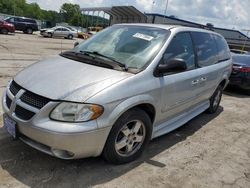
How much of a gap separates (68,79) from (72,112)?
479 mm

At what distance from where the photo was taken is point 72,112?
3.13 metres

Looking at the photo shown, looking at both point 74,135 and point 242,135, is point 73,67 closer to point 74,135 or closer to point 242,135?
point 74,135

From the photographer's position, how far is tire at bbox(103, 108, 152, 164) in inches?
137

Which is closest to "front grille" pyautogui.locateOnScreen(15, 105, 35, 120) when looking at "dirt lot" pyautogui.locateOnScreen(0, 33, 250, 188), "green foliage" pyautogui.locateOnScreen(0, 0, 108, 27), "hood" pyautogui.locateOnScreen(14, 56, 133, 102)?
"hood" pyautogui.locateOnScreen(14, 56, 133, 102)

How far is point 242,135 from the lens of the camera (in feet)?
18.1

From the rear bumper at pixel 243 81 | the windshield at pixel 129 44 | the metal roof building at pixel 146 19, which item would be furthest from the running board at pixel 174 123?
the metal roof building at pixel 146 19

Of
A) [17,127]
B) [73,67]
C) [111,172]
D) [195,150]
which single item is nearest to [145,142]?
[111,172]

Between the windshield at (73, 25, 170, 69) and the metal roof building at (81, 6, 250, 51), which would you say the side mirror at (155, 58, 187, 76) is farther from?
the metal roof building at (81, 6, 250, 51)

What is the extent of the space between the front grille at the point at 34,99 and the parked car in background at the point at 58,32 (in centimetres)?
3350

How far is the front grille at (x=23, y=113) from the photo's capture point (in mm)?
3191

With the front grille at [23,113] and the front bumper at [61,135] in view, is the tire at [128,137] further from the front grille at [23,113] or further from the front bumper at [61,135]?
the front grille at [23,113]

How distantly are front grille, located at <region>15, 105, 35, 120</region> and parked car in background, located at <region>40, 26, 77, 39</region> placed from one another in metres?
33.5

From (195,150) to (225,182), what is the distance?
2.85 ft

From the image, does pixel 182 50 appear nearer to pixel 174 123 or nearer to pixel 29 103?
pixel 174 123
